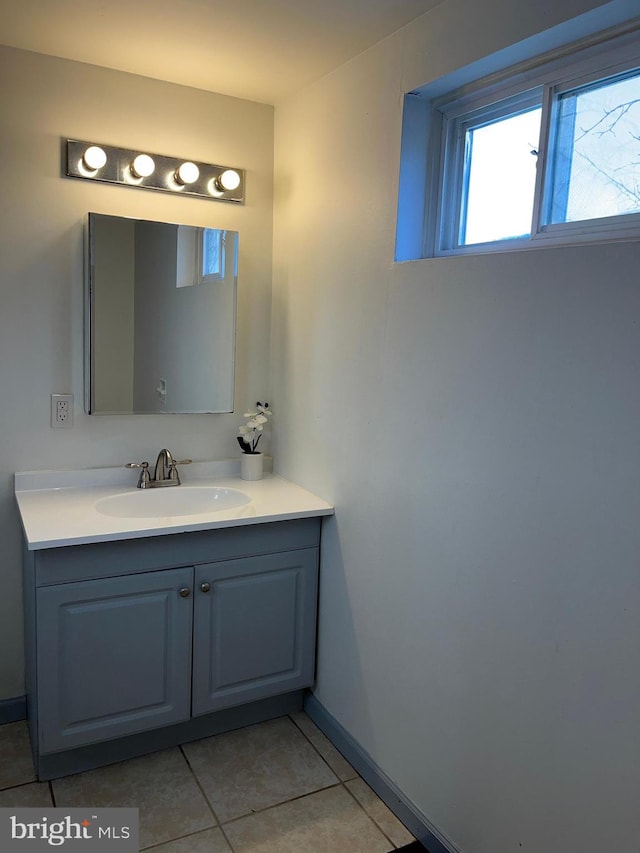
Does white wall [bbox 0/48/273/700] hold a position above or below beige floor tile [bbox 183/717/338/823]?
above

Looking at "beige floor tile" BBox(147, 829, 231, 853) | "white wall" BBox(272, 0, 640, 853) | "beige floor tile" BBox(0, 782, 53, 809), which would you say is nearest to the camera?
"white wall" BBox(272, 0, 640, 853)

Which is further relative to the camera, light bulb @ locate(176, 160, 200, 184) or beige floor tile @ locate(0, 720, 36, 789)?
light bulb @ locate(176, 160, 200, 184)

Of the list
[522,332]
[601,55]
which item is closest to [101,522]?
[522,332]

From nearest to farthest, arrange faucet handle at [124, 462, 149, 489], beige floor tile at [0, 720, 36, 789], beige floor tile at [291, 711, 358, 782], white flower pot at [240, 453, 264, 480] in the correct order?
beige floor tile at [0, 720, 36, 789], beige floor tile at [291, 711, 358, 782], faucet handle at [124, 462, 149, 489], white flower pot at [240, 453, 264, 480]

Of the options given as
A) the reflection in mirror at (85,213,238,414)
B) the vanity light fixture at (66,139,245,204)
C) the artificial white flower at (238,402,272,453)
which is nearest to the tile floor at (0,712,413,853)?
the artificial white flower at (238,402,272,453)

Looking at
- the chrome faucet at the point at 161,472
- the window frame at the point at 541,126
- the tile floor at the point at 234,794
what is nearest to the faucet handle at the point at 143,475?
the chrome faucet at the point at 161,472

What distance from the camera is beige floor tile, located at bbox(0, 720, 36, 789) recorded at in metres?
2.02

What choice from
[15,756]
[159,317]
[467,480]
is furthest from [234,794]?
[159,317]

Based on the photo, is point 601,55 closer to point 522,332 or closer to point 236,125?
point 522,332

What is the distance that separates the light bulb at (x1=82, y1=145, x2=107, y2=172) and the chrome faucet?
38.6 inches

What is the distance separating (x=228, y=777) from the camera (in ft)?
6.84

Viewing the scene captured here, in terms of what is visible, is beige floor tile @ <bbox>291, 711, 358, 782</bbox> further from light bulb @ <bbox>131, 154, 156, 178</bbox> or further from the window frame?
light bulb @ <bbox>131, 154, 156, 178</bbox>

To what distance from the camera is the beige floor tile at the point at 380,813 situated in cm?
187

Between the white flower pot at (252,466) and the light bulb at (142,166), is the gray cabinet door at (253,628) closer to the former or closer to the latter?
the white flower pot at (252,466)
